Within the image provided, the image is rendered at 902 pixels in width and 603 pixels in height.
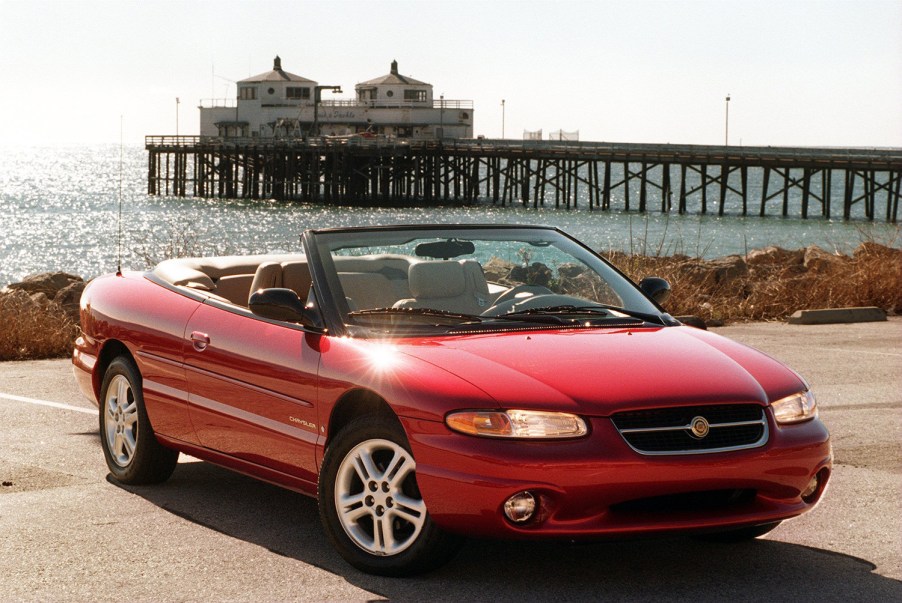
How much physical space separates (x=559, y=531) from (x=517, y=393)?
490 mm

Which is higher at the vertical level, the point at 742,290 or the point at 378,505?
the point at 378,505

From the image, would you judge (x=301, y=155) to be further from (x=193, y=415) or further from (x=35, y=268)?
(x=193, y=415)

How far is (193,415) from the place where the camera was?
6148 millimetres

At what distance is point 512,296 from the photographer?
586 cm

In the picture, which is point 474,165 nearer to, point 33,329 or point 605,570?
Result: point 33,329

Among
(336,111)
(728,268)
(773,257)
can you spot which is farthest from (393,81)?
(728,268)

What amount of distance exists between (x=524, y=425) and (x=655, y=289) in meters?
1.88

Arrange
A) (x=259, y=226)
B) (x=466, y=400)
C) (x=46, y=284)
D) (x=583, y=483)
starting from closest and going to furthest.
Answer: (x=583, y=483) < (x=466, y=400) < (x=46, y=284) < (x=259, y=226)

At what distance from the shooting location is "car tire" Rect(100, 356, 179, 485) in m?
6.61

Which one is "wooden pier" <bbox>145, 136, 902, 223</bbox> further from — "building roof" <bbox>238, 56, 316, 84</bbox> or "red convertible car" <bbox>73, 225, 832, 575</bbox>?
"red convertible car" <bbox>73, 225, 832, 575</bbox>

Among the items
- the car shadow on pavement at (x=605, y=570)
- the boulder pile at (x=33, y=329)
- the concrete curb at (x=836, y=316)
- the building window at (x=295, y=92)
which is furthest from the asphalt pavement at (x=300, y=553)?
the building window at (x=295, y=92)

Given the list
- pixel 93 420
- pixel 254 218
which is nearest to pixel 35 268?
pixel 254 218

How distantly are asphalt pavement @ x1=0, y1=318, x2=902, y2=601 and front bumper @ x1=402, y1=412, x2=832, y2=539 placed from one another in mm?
273

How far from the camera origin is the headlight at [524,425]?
4594 millimetres
